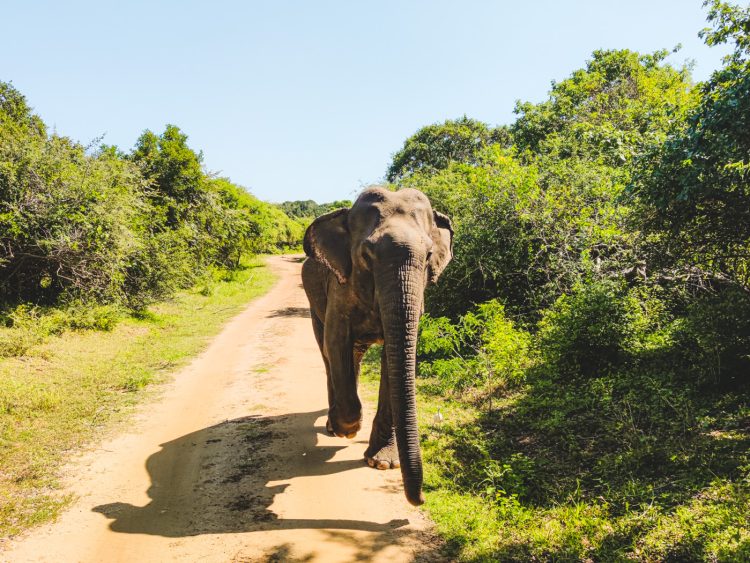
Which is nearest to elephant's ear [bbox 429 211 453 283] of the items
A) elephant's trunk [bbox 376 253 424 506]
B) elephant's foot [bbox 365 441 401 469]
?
elephant's trunk [bbox 376 253 424 506]

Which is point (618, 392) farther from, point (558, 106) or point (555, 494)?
point (558, 106)

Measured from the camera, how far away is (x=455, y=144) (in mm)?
39438

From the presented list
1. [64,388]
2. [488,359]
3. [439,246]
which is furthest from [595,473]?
[64,388]

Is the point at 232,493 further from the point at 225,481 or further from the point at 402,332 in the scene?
the point at 402,332

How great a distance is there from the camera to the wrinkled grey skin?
4.70m

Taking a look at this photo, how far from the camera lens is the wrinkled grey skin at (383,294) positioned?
4.70m

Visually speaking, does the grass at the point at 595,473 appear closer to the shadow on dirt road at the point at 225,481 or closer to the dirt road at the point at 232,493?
the dirt road at the point at 232,493

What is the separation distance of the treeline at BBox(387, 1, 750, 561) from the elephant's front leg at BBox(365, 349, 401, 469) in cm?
59

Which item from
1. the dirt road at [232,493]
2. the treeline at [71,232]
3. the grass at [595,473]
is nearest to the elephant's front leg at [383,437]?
the dirt road at [232,493]

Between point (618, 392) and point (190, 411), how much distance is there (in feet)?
23.1

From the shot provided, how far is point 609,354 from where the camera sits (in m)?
8.05

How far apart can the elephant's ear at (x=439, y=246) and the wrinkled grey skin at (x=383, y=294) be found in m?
0.01

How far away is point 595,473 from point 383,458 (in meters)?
2.51

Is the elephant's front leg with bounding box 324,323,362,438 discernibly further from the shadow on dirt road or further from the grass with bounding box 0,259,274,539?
the grass with bounding box 0,259,274,539
